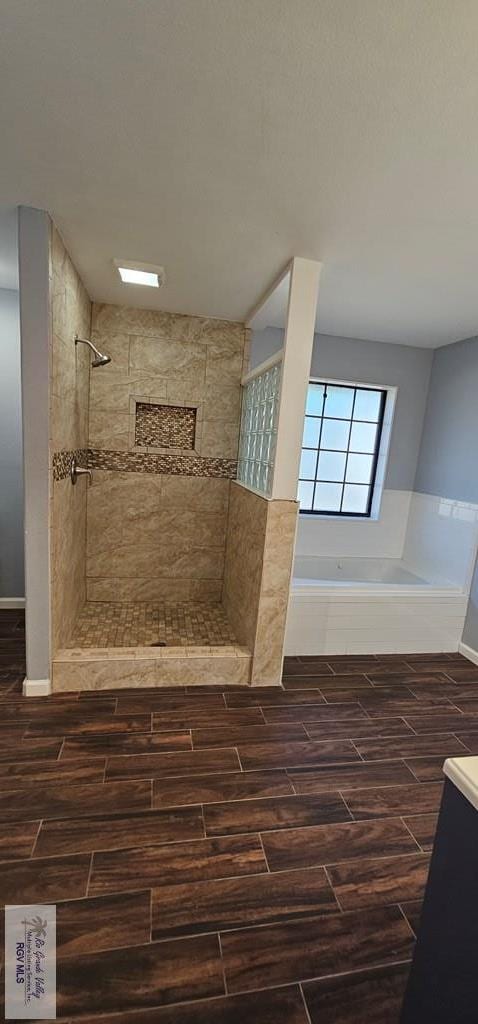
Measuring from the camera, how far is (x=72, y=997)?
3.58 feet

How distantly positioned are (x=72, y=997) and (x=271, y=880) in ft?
2.06

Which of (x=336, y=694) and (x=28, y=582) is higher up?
(x=28, y=582)

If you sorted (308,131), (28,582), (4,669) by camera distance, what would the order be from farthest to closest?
(4,669)
(28,582)
(308,131)

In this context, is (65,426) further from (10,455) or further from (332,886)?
(332,886)

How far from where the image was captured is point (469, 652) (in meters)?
3.19

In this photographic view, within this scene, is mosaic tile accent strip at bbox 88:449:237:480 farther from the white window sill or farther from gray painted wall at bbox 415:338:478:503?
gray painted wall at bbox 415:338:478:503

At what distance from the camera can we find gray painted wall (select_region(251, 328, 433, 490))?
3635 millimetres

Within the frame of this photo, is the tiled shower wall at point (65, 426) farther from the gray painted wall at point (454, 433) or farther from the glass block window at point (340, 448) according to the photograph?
the gray painted wall at point (454, 433)

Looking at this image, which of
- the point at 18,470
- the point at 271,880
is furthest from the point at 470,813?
the point at 18,470

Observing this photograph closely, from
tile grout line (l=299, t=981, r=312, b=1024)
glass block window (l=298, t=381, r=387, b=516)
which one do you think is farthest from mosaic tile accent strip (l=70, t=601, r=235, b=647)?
tile grout line (l=299, t=981, r=312, b=1024)

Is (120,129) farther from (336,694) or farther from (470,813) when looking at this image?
(336,694)

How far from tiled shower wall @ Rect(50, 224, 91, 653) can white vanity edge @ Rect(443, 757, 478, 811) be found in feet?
6.51

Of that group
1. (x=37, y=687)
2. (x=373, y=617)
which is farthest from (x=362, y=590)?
(x=37, y=687)

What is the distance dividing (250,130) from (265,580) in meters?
1.96
